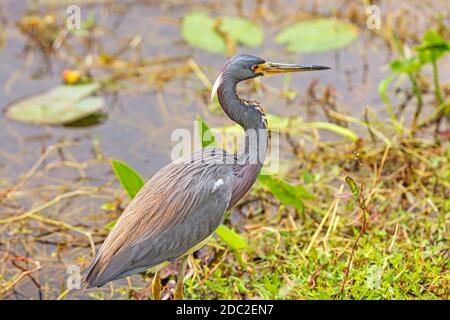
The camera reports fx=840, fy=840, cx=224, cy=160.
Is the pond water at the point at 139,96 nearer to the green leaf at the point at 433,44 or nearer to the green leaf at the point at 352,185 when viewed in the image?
the green leaf at the point at 433,44

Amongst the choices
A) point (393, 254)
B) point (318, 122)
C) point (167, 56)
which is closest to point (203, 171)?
point (393, 254)

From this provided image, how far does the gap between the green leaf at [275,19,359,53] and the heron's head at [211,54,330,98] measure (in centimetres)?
230

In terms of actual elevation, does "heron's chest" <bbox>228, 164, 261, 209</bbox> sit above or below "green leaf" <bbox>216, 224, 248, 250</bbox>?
Answer: above

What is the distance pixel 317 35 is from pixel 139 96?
1279 mm

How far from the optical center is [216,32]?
18.9 ft

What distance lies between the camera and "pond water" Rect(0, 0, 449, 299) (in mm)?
4531

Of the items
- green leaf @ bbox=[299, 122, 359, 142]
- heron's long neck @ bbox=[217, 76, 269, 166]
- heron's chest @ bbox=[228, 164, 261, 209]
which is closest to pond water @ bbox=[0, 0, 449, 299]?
green leaf @ bbox=[299, 122, 359, 142]

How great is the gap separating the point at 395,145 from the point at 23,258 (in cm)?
208

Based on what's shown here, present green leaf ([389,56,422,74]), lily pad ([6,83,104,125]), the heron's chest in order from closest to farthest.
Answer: the heron's chest, green leaf ([389,56,422,74]), lily pad ([6,83,104,125])

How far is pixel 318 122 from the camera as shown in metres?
5.08

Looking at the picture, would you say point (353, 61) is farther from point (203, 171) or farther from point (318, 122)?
point (203, 171)

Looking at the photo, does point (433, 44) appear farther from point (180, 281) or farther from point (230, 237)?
point (180, 281)

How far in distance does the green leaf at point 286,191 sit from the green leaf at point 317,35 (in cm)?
184

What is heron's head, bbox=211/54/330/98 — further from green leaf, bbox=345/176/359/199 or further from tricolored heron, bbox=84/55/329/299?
green leaf, bbox=345/176/359/199
